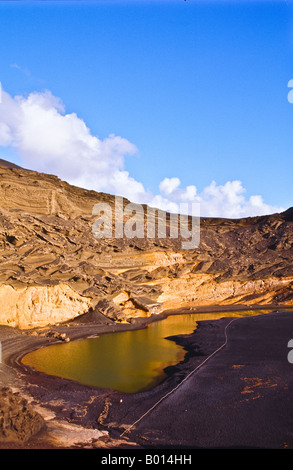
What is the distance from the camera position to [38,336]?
20141 mm

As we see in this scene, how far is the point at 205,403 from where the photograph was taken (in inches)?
427

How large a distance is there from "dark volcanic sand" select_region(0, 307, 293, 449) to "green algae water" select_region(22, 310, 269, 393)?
82cm

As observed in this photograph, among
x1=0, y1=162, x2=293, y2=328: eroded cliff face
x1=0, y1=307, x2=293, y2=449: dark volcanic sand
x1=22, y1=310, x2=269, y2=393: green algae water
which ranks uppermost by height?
x1=0, y1=162, x2=293, y2=328: eroded cliff face

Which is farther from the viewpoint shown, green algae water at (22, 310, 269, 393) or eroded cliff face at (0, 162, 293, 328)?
eroded cliff face at (0, 162, 293, 328)

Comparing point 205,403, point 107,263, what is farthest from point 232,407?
point 107,263

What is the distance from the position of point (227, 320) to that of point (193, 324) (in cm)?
233

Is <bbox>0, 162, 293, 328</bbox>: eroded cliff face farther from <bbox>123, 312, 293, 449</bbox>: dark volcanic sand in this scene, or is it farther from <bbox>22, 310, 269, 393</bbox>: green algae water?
<bbox>123, 312, 293, 449</bbox>: dark volcanic sand

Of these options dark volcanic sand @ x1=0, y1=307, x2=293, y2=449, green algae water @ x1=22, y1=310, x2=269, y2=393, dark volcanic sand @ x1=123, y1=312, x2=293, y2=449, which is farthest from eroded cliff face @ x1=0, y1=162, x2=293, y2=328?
dark volcanic sand @ x1=123, y1=312, x2=293, y2=449

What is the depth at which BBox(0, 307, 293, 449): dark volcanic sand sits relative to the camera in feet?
29.2

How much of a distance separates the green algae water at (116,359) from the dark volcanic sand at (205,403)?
0.82 meters

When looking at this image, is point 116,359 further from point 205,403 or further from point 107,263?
point 107,263

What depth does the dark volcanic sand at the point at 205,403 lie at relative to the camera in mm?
8891

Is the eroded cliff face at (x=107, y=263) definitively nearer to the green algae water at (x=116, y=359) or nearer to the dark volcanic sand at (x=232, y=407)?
the green algae water at (x=116, y=359)

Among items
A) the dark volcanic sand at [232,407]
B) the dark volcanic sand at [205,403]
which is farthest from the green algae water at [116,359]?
the dark volcanic sand at [232,407]
